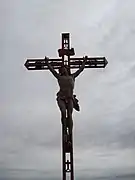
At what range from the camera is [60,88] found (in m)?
12.4

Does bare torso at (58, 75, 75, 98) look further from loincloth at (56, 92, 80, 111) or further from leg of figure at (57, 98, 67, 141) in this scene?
leg of figure at (57, 98, 67, 141)

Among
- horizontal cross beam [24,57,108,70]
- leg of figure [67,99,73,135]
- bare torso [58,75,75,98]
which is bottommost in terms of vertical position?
leg of figure [67,99,73,135]

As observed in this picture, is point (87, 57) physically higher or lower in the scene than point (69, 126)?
higher

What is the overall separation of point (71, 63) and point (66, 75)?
65 centimetres

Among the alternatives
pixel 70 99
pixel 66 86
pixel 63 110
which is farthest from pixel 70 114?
pixel 66 86

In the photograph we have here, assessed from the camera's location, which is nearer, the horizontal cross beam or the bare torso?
the bare torso

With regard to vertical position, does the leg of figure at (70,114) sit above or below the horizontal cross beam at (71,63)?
below

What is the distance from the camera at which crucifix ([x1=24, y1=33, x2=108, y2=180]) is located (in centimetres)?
1219

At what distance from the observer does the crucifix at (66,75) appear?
12188 millimetres

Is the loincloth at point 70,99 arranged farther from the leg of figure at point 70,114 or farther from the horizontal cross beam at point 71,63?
the horizontal cross beam at point 71,63

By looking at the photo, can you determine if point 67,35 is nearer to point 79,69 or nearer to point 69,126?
point 79,69

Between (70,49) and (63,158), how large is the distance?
2.84 m

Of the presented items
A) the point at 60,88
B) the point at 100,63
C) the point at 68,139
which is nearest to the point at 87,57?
the point at 100,63

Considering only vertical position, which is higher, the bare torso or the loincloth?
the bare torso
